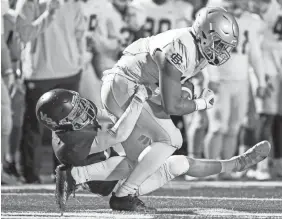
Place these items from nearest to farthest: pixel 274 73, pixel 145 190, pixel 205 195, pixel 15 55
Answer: pixel 145 190
pixel 205 195
pixel 15 55
pixel 274 73

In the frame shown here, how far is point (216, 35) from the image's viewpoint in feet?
21.5

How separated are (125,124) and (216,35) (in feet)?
2.54

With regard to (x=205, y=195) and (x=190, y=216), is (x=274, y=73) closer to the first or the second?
(x=205, y=195)

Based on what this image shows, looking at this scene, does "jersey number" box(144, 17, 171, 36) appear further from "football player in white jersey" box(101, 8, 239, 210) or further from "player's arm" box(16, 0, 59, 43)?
"football player in white jersey" box(101, 8, 239, 210)

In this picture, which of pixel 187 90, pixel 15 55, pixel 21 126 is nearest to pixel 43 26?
pixel 15 55

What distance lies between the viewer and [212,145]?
33.7ft

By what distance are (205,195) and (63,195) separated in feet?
6.21

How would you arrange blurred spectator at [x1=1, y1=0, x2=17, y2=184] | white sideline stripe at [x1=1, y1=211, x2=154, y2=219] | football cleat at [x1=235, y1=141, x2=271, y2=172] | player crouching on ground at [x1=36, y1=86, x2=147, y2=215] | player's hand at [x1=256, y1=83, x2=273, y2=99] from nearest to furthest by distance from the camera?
white sideline stripe at [x1=1, y1=211, x2=154, y2=219], player crouching on ground at [x1=36, y1=86, x2=147, y2=215], football cleat at [x1=235, y1=141, x2=271, y2=172], blurred spectator at [x1=1, y1=0, x2=17, y2=184], player's hand at [x1=256, y1=83, x2=273, y2=99]

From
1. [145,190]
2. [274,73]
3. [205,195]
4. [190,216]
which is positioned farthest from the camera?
[274,73]

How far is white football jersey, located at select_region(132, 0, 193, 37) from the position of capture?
10492 millimetres

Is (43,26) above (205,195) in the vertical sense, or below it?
above

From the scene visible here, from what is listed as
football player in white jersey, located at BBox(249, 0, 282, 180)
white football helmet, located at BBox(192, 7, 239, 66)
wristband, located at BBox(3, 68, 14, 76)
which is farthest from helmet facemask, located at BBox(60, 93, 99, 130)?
football player in white jersey, located at BBox(249, 0, 282, 180)

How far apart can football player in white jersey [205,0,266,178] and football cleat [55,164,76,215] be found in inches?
149

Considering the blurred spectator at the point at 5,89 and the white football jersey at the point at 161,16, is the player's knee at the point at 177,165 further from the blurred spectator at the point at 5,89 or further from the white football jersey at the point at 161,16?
the white football jersey at the point at 161,16
